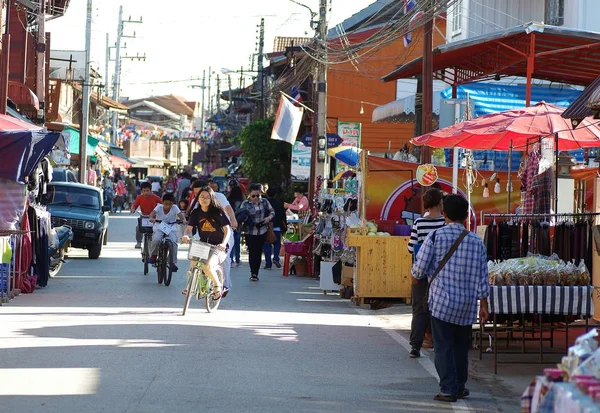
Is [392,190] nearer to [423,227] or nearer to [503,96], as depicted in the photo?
[503,96]

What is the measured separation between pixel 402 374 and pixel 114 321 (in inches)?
190

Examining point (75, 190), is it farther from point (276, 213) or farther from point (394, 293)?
point (394, 293)

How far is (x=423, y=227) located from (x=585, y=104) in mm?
2299

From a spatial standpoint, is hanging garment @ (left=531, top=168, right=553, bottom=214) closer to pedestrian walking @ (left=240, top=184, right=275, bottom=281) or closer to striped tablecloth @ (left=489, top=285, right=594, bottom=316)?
striped tablecloth @ (left=489, top=285, right=594, bottom=316)

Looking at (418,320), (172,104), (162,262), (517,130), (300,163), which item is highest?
(172,104)

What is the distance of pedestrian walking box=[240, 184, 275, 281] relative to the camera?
22.0m

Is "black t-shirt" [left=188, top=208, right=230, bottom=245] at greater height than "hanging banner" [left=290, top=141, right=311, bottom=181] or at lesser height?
lesser

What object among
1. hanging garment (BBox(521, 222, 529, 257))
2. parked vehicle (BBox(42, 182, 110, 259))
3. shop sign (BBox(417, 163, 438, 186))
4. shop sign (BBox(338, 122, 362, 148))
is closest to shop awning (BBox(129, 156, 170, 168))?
shop sign (BBox(338, 122, 362, 148))

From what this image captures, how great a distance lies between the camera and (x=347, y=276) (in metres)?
18.5

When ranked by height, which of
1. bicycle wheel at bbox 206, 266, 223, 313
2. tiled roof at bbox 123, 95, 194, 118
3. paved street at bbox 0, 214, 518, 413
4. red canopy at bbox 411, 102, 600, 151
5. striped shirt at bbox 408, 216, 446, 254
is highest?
tiled roof at bbox 123, 95, 194, 118

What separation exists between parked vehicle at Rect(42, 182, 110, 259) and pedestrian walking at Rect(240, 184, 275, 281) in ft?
15.7

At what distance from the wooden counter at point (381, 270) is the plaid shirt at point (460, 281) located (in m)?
8.06

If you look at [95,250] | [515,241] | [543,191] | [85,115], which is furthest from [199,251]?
[85,115]

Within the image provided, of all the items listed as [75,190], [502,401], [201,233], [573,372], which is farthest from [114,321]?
[75,190]
